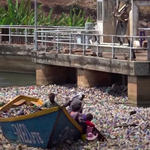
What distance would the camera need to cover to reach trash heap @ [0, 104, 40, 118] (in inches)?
642

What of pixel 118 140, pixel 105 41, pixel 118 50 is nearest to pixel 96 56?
pixel 118 50

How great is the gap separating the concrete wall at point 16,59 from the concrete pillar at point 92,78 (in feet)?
28.5

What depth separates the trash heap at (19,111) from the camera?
16.3 meters

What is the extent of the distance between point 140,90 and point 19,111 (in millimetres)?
5758

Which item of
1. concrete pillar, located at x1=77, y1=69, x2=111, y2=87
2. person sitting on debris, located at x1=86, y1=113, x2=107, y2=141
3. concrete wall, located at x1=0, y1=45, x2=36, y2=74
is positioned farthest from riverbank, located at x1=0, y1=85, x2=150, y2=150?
concrete wall, located at x1=0, y1=45, x2=36, y2=74

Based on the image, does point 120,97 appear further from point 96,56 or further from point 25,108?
point 25,108

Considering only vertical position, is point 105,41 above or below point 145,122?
above

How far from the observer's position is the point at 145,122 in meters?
17.8

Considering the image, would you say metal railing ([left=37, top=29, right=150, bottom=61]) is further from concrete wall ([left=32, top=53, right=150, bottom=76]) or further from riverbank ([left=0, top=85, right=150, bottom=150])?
riverbank ([left=0, top=85, right=150, bottom=150])

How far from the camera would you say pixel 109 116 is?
62.3 feet

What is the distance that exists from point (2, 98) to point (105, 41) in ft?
17.7

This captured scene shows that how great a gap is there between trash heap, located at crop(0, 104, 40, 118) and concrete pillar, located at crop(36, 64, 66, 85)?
10146 millimetres

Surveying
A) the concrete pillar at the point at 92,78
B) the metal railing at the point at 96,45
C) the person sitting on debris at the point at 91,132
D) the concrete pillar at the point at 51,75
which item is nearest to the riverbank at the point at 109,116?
the person sitting on debris at the point at 91,132

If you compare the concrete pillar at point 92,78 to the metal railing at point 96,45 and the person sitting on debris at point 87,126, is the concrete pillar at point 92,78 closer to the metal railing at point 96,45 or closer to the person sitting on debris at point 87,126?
the metal railing at point 96,45
